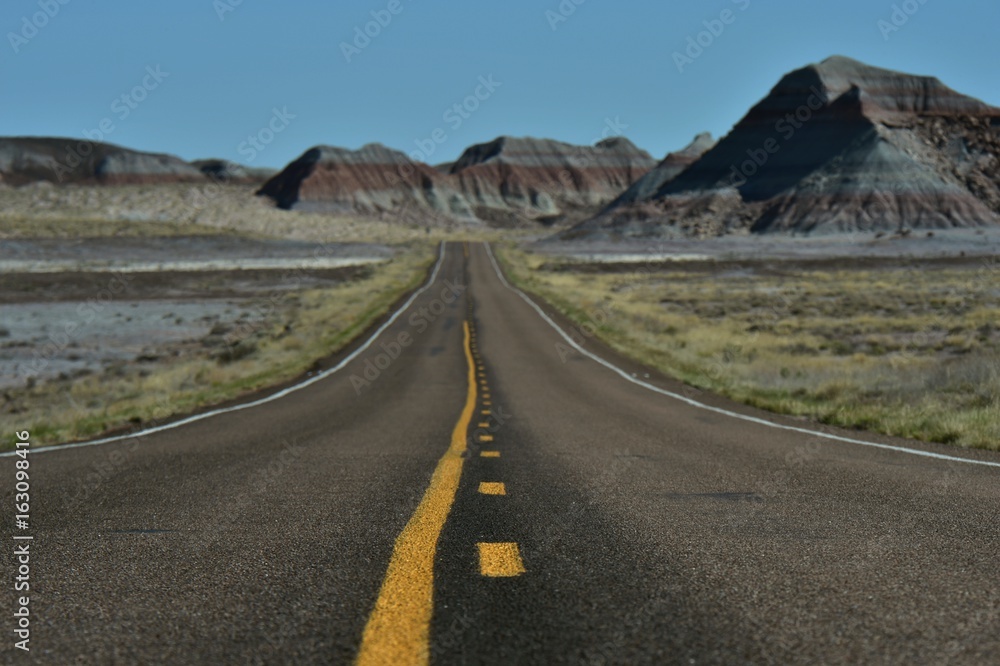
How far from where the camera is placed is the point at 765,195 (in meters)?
112

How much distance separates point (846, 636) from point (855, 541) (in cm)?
163

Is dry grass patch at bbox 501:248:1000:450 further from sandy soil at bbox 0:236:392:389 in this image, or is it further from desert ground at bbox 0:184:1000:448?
sandy soil at bbox 0:236:392:389

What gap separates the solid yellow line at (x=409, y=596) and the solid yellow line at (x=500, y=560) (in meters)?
0.28

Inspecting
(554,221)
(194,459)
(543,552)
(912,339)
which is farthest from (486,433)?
(554,221)

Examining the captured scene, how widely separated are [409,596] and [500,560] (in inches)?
28.9

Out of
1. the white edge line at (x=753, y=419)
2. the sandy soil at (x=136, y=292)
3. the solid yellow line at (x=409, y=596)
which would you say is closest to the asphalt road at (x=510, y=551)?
the solid yellow line at (x=409, y=596)

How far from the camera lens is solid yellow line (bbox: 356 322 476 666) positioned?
10.1 feet

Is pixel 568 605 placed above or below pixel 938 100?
below

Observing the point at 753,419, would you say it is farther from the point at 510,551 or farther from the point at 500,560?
the point at 500,560

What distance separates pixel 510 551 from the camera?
451 centimetres

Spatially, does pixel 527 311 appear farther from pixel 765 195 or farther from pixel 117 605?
pixel 765 195

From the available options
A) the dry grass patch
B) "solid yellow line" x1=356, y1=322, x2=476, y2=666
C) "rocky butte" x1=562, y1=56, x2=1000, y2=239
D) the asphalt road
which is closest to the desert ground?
the dry grass patch

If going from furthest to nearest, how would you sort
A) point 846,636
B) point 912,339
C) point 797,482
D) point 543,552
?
point 912,339 < point 797,482 < point 543,552 < point 846,636

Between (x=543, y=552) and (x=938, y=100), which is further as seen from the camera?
(x=938, y=100)
